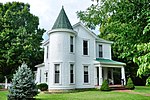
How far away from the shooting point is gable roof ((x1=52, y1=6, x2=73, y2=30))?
66.0 ft

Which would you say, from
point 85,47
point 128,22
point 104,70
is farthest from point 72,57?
point 128,22

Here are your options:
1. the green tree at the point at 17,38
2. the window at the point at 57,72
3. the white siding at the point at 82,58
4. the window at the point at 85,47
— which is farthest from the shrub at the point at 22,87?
→ the green tree at the point at 17,38

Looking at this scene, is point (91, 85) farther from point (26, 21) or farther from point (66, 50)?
point (26, 21)

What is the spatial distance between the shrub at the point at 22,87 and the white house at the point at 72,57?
6.63 metres

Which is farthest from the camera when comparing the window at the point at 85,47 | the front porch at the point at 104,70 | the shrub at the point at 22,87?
the window at the point at 85,47

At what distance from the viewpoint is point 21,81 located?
12.6 metres

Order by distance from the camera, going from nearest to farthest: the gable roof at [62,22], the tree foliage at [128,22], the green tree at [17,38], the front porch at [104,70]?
the tree foliage at [128,22], the gable roof at [62,22], the front porch at [104,70], the green tree at [17,38]

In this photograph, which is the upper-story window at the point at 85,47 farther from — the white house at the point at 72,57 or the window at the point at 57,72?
the window at the point at 57,72

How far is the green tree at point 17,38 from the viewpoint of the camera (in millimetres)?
27719

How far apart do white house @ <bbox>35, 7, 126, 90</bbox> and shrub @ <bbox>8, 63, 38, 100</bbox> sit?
6632 millimetres

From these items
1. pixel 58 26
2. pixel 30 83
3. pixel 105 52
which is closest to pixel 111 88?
pixel 105 52

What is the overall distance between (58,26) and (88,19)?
8485mm

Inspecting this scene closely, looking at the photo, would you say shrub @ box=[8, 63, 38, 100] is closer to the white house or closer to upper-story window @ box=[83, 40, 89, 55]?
the white house

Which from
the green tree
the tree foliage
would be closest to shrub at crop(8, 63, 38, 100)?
the tree foliage
